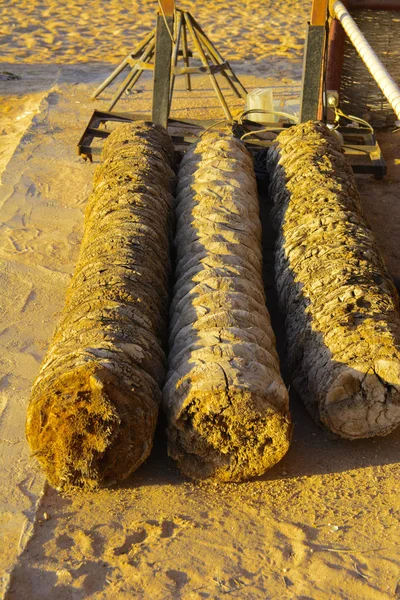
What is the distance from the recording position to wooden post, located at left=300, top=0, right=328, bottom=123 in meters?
7.47

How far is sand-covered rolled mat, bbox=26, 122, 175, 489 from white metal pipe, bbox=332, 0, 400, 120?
76.9 inches

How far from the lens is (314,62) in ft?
25.0

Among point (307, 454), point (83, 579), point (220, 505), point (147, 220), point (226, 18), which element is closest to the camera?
point (83, 579)

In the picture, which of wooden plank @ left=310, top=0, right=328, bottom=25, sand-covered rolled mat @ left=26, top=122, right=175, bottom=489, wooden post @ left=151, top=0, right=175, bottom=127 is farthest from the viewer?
wooden post @ left=151, top=0, right=175, bottom=127

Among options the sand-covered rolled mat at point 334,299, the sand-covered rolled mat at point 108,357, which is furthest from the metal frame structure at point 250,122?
the sand-covered rolled mat at point 108,357

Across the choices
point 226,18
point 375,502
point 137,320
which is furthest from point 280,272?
point 226,18

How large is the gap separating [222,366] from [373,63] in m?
3.57

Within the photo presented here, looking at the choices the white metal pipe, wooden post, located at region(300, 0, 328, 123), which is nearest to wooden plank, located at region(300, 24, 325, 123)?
wooden post, located at region(300, 0, 328, 123)

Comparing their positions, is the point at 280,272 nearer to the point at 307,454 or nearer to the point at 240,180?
the point at 240,180

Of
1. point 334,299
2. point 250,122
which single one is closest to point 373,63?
point 250,122

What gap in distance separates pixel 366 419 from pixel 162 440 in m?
1.23

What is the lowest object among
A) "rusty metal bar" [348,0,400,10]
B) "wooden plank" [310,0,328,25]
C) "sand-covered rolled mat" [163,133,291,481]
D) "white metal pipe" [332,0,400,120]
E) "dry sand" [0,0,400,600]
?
"dry sand" [0,0,400,600]

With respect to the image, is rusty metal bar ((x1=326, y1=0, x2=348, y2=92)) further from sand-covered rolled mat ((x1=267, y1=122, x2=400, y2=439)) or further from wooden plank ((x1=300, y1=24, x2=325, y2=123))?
sand-covered rolled mat ((x1=267, y1=122, x2=400, y2=439))

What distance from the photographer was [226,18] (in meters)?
14.9
